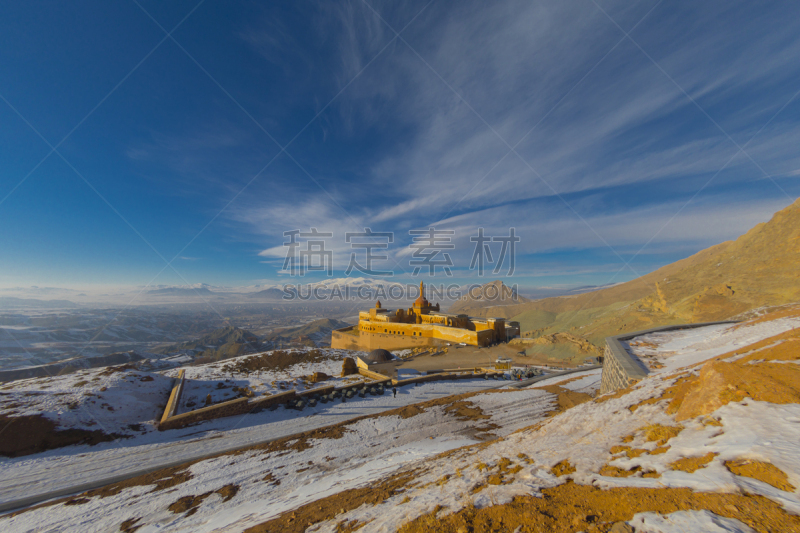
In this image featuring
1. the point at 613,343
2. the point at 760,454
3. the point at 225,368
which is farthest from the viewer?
the point at 225,368

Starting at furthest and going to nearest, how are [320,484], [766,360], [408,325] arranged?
[408,325] < [320,484] < [766,360]

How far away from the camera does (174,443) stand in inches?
391

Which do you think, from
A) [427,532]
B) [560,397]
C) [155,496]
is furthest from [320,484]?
[560,397]

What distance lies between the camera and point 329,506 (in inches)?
202

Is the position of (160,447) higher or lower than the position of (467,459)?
lower

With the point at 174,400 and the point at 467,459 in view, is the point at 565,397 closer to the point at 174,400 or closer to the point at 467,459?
the point at 467,459

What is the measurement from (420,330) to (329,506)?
3116 cm

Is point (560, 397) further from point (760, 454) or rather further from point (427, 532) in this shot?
point (427, 532)

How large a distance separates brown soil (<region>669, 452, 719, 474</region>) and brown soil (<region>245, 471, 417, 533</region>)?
419 cm

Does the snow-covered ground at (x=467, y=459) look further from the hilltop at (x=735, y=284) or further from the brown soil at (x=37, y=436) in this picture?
the hilltop at (x=735, y=284)

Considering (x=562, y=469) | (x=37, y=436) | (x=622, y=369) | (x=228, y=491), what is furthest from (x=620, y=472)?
(x=37, y=436)

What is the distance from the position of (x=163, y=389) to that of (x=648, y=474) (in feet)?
67.8

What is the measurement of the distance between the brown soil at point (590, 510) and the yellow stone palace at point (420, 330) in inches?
1137

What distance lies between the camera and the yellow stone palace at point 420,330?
32.9 meters
